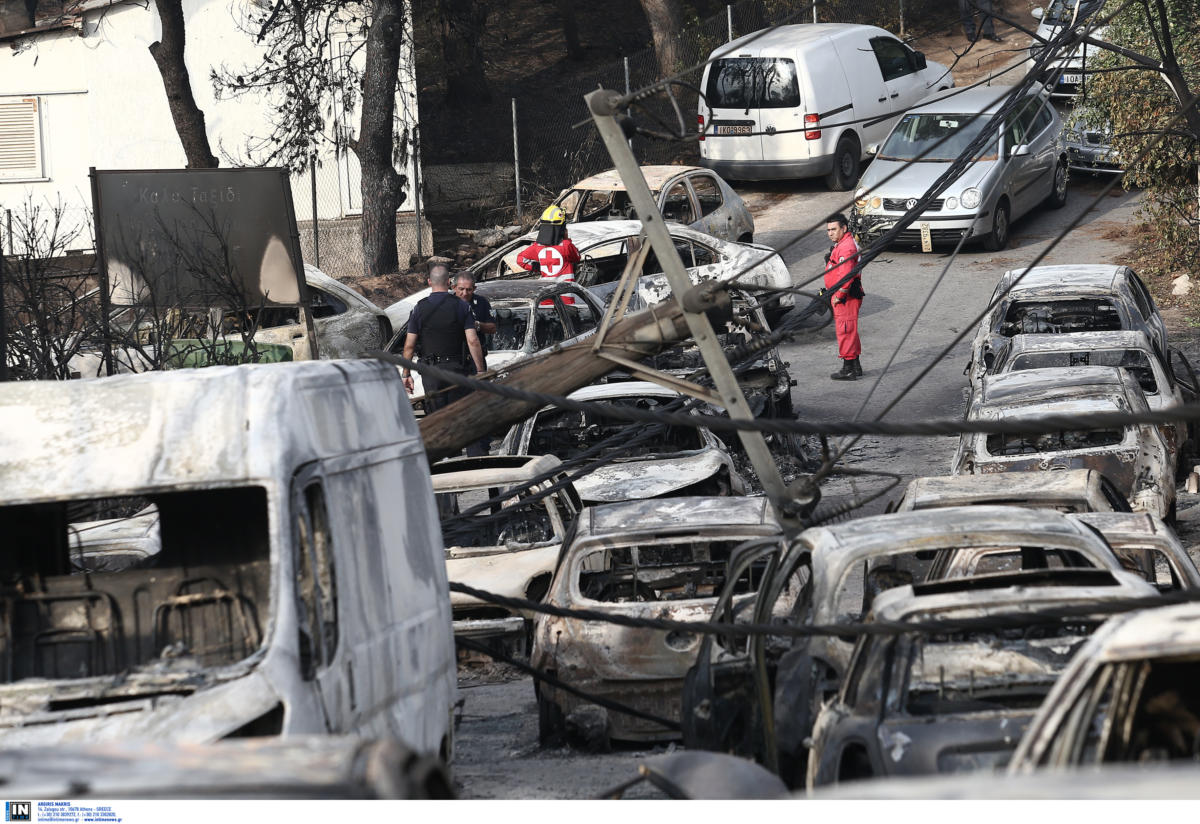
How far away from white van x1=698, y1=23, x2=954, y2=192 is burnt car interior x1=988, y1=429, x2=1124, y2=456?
1188 centimetres

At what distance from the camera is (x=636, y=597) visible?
9031mm

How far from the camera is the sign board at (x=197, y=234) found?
46.6 feet

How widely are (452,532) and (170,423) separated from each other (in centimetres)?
400

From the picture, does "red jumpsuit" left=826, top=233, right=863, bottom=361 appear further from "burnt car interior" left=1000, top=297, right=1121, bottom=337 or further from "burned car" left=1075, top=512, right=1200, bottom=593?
"burned car" left=1075, top=512, right=1200, bottom=593

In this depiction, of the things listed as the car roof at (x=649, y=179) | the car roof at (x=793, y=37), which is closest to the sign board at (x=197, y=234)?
the car roof at (x=649, y=179)

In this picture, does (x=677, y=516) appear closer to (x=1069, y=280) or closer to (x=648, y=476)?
(x=648, y=476)

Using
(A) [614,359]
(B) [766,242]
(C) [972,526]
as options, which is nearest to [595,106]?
(A) [614,359]

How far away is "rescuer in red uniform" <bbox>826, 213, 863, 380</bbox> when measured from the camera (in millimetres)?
15922

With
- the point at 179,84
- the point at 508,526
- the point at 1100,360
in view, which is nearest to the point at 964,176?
the point at 1100,360

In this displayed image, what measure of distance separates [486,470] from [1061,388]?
4571mm

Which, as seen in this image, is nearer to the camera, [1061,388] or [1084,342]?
[1061,388]

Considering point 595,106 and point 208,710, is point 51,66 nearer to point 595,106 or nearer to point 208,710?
point 595,106

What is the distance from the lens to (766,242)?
2217 centimetres

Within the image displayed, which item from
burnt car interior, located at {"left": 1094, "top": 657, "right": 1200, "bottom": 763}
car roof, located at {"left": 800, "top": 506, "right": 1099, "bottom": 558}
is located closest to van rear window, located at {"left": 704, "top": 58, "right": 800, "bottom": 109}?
car roof, located at {"left": 800, "top": 506, "right": 1099, "bottom": 558}
